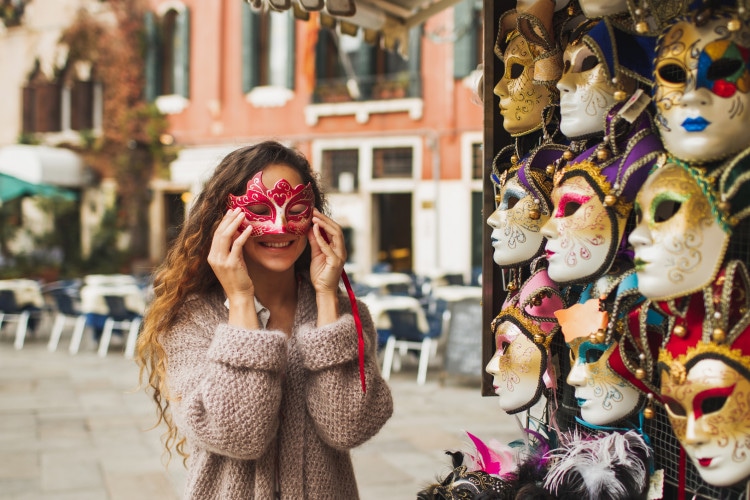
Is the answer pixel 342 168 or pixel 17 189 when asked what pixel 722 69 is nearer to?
pixel 17 189

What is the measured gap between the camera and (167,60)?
57.6 ft

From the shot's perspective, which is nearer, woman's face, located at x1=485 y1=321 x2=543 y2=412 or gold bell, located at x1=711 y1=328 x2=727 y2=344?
gold bell, located at x1=711 y1=328 x2=727 y2=344

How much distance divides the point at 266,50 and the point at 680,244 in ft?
51.6

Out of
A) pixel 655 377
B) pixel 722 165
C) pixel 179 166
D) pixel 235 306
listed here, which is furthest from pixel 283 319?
pixel 179 166

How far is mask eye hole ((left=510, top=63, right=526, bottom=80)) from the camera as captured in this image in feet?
5.95

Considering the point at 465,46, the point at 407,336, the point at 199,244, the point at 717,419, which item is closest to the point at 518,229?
the point at 717,419

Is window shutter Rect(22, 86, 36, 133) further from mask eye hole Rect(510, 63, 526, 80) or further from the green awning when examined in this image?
mask eye hole Rect(510, 63, 526, 80)

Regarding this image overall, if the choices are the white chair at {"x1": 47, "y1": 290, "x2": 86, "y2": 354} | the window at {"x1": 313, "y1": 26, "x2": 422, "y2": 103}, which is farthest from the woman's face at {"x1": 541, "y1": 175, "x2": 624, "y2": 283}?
the window at {"x1": 313, "y1": 26, "x2": 422, "y2": 103}

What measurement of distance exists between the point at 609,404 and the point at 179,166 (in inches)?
652

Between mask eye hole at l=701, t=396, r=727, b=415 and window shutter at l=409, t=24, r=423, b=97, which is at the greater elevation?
window shutter at l=409, t=24, r=423, b=97

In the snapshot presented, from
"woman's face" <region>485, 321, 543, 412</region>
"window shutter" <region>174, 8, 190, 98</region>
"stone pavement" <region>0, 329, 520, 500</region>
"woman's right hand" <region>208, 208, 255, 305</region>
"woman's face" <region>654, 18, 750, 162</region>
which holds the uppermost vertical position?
"window shutter" <region>174, 8, 190, 98</region>

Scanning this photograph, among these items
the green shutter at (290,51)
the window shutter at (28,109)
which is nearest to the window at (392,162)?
the green shutter at (290,51)

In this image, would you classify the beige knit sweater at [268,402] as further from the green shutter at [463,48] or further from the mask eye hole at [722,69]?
the green shutter at [463,48]

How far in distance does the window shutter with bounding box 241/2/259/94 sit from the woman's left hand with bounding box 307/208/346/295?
1471 cm
